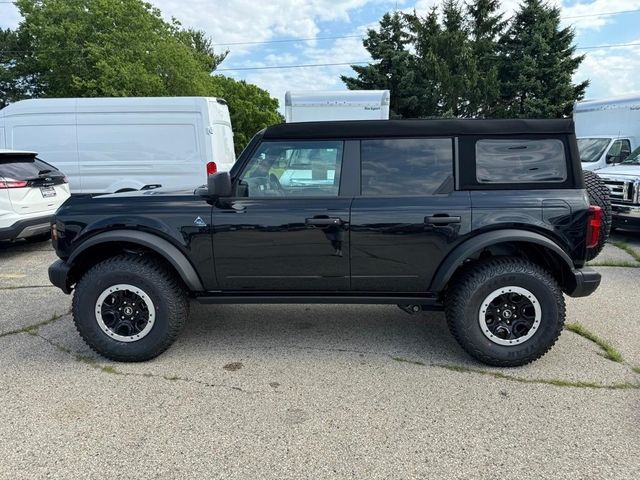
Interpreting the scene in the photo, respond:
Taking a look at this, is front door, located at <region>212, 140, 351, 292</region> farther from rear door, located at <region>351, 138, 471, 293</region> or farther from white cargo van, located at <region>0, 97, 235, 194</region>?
white cargo van, located at <region>0, 97, 235, 194</region>

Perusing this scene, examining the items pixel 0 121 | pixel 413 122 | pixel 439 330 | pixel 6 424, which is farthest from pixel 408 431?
pixel 0 121

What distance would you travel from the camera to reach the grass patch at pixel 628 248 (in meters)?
6.72

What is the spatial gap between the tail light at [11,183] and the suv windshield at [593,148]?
11984mm

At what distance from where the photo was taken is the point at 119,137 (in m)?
8.97

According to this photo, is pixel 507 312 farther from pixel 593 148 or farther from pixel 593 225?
pixel 593 148

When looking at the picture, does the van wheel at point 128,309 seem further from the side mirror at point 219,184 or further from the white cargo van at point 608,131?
the white cargo van at point 608,131

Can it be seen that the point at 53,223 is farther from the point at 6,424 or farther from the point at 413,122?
the point at 413,122

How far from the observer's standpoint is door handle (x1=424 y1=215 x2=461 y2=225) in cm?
321

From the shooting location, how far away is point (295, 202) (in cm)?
332

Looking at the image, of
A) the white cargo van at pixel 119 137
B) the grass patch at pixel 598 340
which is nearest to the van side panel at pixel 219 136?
the white cargo van at pixel 119 137

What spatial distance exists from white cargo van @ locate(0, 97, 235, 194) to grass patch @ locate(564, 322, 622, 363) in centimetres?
701

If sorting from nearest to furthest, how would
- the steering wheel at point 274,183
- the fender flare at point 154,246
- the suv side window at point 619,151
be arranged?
the fender flare at point 154,246, the steering wheel at point 274,183, the suv side window at point 619,151

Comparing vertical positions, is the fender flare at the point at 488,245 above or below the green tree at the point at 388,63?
below

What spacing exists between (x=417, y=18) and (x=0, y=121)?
27385 mm
